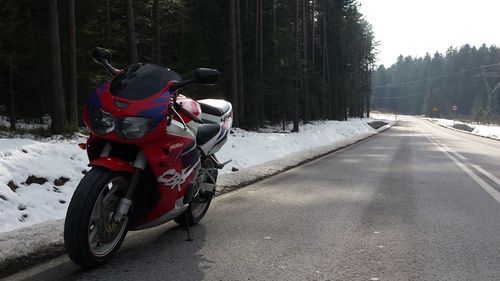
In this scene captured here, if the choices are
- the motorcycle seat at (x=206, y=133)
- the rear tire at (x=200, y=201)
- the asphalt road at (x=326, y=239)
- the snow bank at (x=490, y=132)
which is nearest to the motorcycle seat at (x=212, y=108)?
the motorcycle seat at (x=206, y=133)

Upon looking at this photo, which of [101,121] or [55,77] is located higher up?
[55,77]

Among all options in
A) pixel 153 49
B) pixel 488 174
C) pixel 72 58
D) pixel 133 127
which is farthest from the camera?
pixel 153 49

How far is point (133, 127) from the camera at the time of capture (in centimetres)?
381

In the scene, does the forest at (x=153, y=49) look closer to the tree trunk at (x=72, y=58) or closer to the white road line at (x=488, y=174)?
the tree trunk at (x=72, y=58)

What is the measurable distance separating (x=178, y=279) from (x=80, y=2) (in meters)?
17.4

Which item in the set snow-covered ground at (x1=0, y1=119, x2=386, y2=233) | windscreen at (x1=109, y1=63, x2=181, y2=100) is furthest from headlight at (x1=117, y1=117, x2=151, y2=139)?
snow-covered ground at (x1=0, y1=119, x2=386, y2=233)

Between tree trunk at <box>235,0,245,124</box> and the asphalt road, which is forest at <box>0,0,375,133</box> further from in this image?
the asphalt road

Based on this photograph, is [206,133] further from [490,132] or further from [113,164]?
[490,132]

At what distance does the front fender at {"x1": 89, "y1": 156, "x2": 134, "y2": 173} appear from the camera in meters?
3.84

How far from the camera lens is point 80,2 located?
18.2 metres

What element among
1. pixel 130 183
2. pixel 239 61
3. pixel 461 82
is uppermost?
pixel 461 82

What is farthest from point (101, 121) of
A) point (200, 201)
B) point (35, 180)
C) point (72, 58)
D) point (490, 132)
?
point (490, 132)

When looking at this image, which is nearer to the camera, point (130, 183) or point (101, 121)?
point (101, 121)

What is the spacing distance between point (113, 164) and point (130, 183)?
9.5 inches
